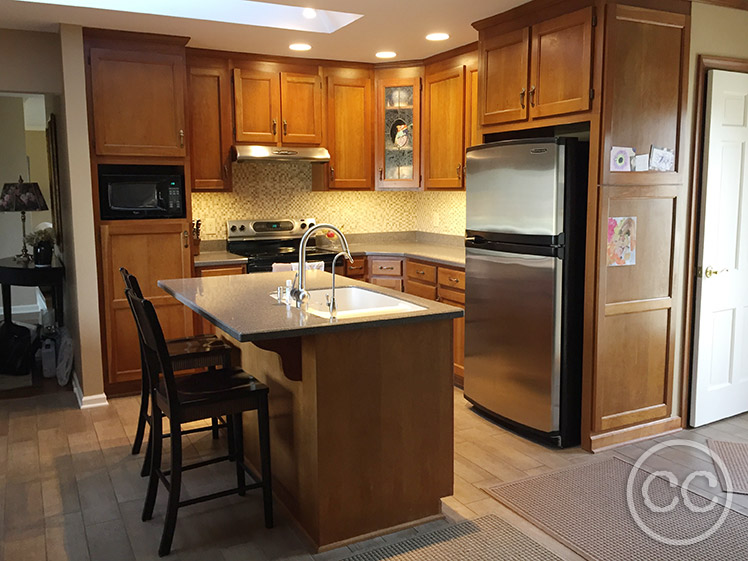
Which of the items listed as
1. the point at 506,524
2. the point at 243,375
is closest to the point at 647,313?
the point at 506,524

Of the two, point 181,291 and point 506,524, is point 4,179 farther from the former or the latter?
point 506,524

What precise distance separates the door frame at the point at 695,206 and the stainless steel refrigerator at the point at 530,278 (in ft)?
2.33

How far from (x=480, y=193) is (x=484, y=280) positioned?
517 millimetres

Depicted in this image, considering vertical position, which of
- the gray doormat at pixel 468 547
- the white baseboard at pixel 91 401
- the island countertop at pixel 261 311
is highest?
the island countertop at pixel 261 311

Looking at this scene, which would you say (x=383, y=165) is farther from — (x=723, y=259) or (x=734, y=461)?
(x=734, y=461)

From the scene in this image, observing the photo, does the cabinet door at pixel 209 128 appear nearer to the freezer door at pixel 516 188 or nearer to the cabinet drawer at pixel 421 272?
the cabinet drawer at pixel 421 272

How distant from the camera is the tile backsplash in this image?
5.34m

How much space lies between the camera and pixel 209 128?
486 centimetres

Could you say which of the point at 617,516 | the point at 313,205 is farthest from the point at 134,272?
the point at 617,516

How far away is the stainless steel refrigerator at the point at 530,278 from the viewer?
11.3 ft

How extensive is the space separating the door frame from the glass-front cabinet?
2.18 metres

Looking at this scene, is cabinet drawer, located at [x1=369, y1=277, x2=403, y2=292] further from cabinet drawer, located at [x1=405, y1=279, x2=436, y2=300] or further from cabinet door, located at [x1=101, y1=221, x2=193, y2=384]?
cabinet door, located at [x1=101, y1=221, x2=193, y2=384]

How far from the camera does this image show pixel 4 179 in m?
7.29

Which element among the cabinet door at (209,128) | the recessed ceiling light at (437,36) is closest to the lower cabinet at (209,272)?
the cabinet door at (209,128)
